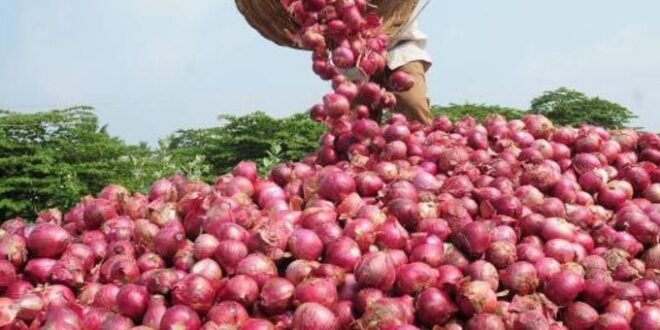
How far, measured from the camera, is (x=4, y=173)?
957 centimetres

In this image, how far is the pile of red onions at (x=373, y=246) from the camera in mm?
1624

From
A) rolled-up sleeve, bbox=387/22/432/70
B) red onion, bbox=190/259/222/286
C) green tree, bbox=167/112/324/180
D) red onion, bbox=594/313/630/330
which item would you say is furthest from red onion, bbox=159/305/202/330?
green tree, bbox=167/112/324/180

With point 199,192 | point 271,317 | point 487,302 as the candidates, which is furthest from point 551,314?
point 199,192

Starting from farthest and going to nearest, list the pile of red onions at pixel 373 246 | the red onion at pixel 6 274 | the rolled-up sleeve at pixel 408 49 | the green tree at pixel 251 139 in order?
the green tree at pixel 251 139
the rolled-up sleeve at pixel 408 49
the red onion at pixel 6 274
the pile of red onions at pixel 373 246

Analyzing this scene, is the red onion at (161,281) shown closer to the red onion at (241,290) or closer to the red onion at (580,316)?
the red onion at (241,290)

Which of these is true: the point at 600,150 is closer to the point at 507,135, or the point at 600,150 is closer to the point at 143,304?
the point at 507,135

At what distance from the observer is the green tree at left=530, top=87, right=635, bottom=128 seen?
1953 centimetres

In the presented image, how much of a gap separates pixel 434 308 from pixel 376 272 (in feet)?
0.47

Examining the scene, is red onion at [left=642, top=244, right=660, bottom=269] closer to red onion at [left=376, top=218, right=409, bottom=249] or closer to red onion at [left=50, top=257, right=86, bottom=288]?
red onion at [left=376, top=218, right=409, bottom=249]

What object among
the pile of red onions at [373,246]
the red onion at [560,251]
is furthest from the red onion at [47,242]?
the red onion at [560,251]

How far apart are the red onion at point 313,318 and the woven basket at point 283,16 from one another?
190 centimetres

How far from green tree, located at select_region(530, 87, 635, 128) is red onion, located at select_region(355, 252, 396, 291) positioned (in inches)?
724

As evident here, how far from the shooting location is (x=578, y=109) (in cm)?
1967

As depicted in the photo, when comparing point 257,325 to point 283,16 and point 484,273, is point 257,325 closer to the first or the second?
point 484,273
